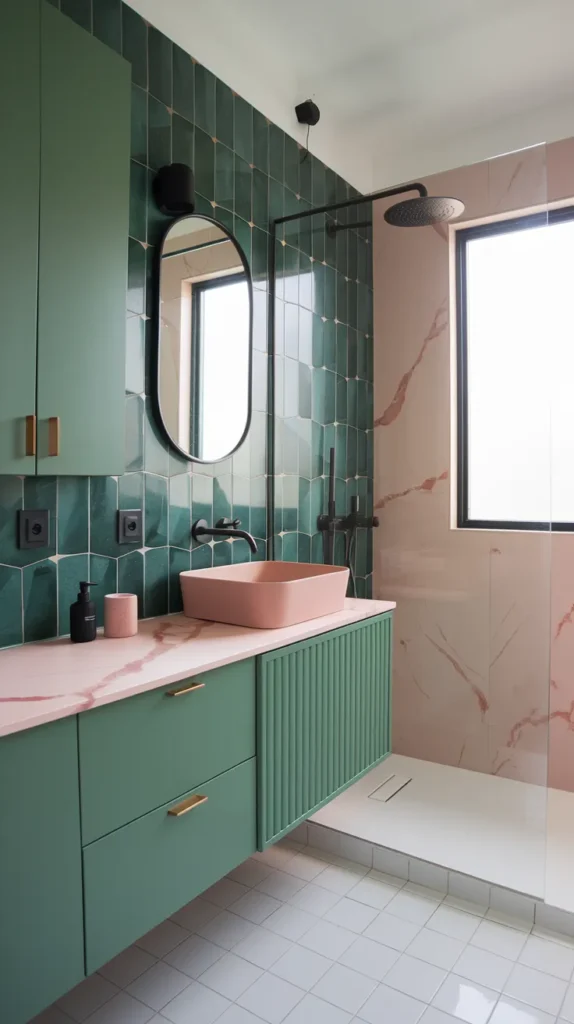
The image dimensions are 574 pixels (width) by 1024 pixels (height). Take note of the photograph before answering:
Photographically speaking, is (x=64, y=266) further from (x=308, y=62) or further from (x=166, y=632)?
(x=308, y=62)

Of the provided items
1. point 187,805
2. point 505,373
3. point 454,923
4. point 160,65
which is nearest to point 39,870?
point 187,805

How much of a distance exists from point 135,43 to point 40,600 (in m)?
1.57

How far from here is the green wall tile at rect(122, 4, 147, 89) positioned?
6.24 feet

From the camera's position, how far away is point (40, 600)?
170cm

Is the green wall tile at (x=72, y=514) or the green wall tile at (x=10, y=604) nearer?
the green wall tile at (x=10, y=604)

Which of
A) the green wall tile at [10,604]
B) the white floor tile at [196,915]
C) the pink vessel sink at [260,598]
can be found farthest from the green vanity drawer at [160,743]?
the white floor tile at [196,915]

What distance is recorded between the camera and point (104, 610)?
1.79m

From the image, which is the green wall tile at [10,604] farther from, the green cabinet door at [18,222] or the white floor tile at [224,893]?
the white floor tile at [224,893]

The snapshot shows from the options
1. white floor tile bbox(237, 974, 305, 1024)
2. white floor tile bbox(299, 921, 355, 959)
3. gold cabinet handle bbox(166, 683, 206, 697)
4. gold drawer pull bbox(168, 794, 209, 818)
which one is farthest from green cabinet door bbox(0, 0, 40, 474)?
white floor tile bbox(299, 921, 355, 959)

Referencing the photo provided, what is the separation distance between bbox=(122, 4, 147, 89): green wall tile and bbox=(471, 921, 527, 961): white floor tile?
8.60ft

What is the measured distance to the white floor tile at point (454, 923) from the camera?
197cm

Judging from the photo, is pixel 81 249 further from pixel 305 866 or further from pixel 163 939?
pixel 305 866

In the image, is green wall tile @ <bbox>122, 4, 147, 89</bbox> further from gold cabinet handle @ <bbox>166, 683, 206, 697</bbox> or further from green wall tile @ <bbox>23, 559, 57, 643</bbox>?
gold cabinet handle @ <bbox>166, 683, 206, 697</bbox>

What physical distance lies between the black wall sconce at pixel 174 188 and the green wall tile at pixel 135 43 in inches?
9.9
